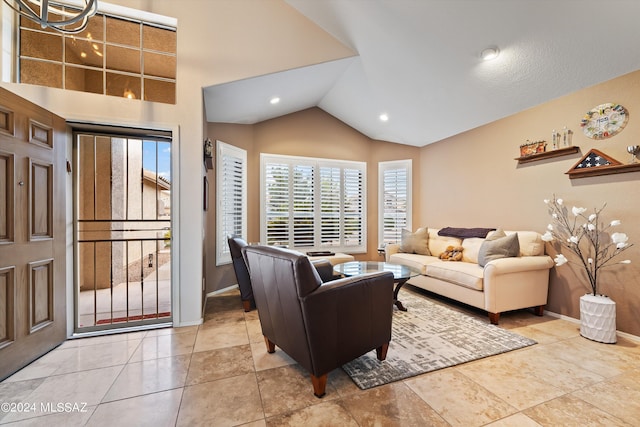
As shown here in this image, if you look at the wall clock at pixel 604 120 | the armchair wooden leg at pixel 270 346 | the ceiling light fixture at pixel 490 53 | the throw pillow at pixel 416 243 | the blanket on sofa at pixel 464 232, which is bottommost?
the armchair wooden leg at pixel 270 346

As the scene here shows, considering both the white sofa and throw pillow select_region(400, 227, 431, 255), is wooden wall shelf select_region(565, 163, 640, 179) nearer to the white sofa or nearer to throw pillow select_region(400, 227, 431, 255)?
the white sofa

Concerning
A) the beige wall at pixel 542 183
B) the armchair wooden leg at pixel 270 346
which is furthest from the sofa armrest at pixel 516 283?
the armchair wooden leg at pixel 270 346

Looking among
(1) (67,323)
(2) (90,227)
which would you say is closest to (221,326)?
(1) (67,323)

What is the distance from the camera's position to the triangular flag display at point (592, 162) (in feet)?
8.98

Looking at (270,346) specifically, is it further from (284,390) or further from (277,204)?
(277,204)

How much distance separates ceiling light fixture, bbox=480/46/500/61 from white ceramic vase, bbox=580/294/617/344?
2591 mm

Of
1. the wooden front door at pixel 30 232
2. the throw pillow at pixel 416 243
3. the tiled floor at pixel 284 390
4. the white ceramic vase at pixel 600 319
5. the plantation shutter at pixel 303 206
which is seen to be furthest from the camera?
the plantation shutter at pixel 303 206

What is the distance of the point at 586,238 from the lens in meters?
2.96

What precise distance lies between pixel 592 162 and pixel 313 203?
12.5ft

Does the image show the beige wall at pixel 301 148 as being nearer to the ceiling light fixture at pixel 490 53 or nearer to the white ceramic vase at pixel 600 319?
the ceiling light fixture at pixel 490 53

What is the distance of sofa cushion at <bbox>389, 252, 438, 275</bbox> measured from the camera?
12.7 ft

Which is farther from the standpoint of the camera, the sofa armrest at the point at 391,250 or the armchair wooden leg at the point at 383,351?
the sofa armrest at the point at 391,250

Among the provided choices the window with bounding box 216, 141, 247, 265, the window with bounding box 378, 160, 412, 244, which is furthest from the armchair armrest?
the window with bounding box 378, 160, 412, 244

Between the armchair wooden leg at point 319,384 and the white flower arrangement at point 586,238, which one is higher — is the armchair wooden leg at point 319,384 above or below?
below
